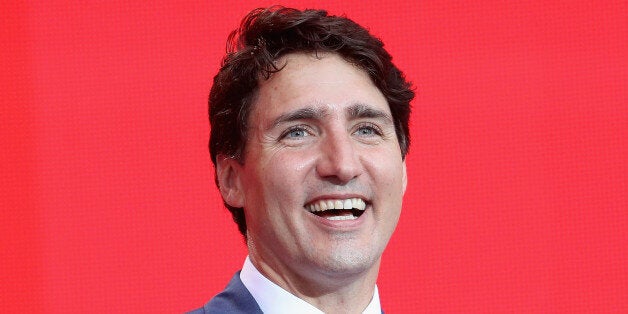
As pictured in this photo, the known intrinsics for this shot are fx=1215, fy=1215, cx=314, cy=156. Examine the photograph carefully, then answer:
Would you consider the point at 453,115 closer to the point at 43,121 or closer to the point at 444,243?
the point at 444,243

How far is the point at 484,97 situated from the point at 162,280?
94cm

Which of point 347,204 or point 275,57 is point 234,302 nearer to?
point 347,204

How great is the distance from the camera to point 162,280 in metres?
3.03

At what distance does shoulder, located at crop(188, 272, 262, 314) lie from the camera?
A: 230 centimetres

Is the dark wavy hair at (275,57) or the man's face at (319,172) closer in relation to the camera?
the man's face at (319,172)

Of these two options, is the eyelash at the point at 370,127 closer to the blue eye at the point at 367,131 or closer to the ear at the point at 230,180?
the blue eye at the point at 367,131

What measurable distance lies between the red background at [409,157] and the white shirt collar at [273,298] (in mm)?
738

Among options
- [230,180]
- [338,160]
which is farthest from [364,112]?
[230,180]

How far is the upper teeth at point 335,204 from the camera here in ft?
7.29

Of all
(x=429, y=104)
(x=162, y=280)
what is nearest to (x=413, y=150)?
(x=429, y=104)

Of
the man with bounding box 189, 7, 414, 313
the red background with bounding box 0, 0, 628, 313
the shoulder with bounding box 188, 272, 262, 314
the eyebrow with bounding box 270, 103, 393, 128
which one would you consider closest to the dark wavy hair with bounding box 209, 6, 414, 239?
the man with bounding box 189, 7, 414, 313

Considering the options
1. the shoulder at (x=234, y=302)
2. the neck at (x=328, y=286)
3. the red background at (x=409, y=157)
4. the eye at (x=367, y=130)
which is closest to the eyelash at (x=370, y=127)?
the eye at (x=367, y=130)

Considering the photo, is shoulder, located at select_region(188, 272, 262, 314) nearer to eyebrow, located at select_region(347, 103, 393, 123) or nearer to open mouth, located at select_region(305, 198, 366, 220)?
open mouth, located at select_region(305, 198, 366, 220)

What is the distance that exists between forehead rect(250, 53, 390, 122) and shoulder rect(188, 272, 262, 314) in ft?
1.09
